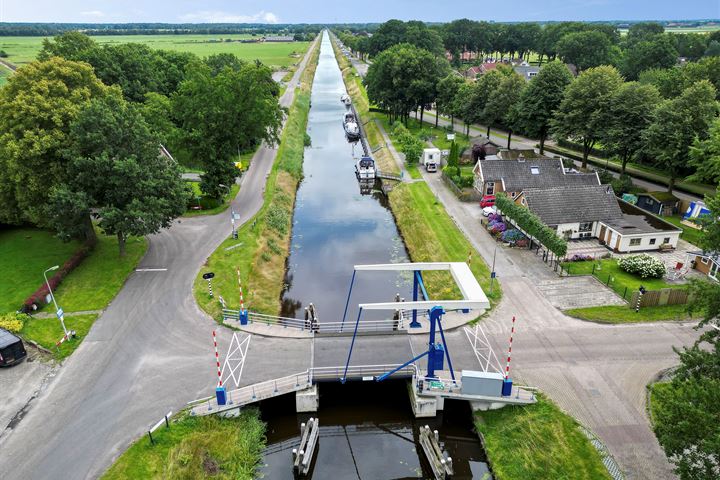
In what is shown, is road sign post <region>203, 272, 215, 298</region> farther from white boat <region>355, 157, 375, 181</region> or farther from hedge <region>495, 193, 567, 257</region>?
white boat <region>355, 157, 375, 181</region>

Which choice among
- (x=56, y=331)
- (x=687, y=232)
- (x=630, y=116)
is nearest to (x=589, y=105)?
(x=630, y=116)

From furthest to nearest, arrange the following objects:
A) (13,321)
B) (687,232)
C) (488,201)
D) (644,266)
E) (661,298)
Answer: (488,201), (687,232), (644,266), (661,298), (13,321)

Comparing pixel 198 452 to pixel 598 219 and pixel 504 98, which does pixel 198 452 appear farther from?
pixel 504 98

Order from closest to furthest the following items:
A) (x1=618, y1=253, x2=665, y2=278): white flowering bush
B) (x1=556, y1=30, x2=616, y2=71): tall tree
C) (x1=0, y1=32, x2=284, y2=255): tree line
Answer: (x1=0, y1=32, x2=284, y2=255): tree line < (x1=618, y1=253, x2=665, y2=278): white flowering bush < (x1=556, y1=30, x2=616, y2=71): tall tree

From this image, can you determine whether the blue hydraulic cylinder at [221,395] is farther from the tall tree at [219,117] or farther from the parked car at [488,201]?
the parked car at [488,201]

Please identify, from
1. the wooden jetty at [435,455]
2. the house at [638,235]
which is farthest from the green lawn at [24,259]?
the house at [638,235]

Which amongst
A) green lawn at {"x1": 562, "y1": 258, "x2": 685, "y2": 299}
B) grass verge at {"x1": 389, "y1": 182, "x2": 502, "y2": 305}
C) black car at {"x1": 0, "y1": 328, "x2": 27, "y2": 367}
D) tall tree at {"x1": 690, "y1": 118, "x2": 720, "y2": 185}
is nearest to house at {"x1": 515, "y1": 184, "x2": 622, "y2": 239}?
green lawn at {"x1": 562, "y1": 258, "x2": 685, "y2": 299}
